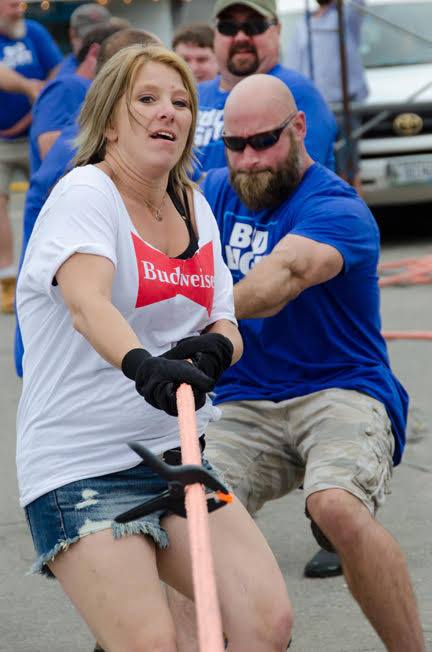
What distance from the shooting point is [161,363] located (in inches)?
96.4

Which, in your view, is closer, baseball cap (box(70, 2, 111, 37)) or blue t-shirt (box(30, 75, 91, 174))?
blue t-shirt (box(30, 75, 91, 174))

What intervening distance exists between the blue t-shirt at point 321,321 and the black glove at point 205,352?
1.08 metres

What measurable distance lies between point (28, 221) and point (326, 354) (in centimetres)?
162

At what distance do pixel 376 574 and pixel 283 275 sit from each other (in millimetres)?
857

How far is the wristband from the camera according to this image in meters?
2.46

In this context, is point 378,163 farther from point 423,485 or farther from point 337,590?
point 337,590

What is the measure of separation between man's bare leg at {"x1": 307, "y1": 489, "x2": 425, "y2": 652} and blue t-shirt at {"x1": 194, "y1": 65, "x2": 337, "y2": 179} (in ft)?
6.92

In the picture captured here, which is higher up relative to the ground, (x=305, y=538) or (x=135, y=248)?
(x=135, y=248)

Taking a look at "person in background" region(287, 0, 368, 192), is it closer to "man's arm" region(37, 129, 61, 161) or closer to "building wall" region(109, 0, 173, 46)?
"man's arm" region(37, 129, 61, 161)

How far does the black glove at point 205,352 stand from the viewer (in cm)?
266

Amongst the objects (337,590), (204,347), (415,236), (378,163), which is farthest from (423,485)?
(415,236)


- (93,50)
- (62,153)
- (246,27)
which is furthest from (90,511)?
(246,27)

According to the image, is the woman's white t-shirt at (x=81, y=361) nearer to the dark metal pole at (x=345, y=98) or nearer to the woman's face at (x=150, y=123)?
the woman's face at (x=150, y=123)

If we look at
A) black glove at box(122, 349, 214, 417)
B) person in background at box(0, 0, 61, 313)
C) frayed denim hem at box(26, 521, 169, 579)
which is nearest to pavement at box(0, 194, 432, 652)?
frayed denim hem at box(26, 521, 169, 579)
